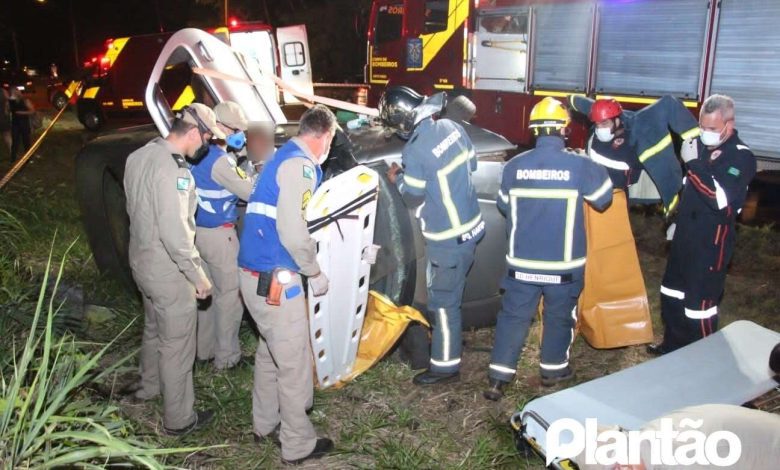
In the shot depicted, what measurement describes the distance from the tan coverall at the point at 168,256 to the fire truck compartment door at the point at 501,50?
23.8 feet

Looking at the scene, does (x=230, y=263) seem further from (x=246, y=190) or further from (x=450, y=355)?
(x=450, y=355)

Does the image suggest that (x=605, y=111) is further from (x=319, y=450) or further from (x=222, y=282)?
Result: (x=319, y=450)

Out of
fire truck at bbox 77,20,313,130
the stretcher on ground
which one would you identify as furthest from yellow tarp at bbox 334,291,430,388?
fire truck at bbox 77,20,313,130

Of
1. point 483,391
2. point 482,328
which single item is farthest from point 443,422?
point 482,328

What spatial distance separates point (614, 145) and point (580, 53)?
434cm

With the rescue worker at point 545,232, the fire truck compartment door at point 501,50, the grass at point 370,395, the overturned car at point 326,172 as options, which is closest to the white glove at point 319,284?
the overturned car at point 326,172

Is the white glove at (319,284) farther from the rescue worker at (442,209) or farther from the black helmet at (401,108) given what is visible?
the black helmet at (401,108)

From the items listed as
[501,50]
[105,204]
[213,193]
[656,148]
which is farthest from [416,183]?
[501,50]

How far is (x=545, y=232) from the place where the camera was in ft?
11.8

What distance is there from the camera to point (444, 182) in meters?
3.61

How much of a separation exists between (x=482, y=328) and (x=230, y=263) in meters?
1.83

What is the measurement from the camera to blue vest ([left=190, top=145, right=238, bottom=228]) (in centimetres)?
366

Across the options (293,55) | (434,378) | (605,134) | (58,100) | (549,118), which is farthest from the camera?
(58,100)

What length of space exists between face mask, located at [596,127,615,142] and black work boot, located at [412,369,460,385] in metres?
1.99
